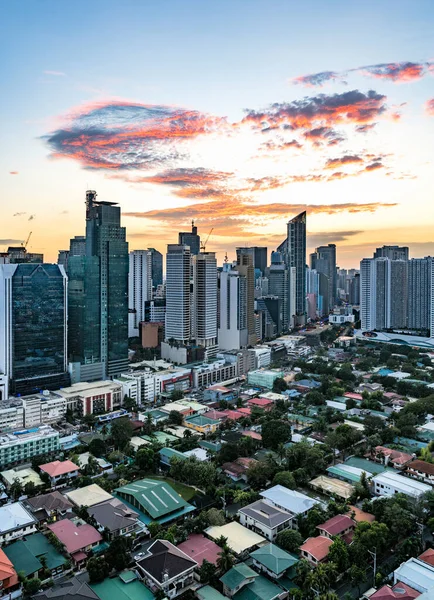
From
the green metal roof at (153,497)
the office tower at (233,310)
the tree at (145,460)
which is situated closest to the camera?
the green metal roof at (153,497)

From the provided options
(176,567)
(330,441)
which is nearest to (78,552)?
(176,567)

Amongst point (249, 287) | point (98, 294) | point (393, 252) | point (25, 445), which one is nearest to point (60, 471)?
point (25, 445)

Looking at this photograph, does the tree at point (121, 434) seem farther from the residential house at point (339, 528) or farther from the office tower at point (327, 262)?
the office tower at point (327, 262)

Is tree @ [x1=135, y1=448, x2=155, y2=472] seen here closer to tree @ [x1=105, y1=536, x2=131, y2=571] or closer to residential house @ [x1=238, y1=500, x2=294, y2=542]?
residential house @ [x1=238, y1=500, x2=294, y2=542]

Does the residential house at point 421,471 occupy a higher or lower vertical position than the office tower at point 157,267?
lower

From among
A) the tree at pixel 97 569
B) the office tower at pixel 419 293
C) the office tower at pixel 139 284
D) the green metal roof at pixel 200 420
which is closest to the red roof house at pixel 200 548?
the tree at pixel 97 569

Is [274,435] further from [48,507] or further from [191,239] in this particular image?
Answer: [191,239]
